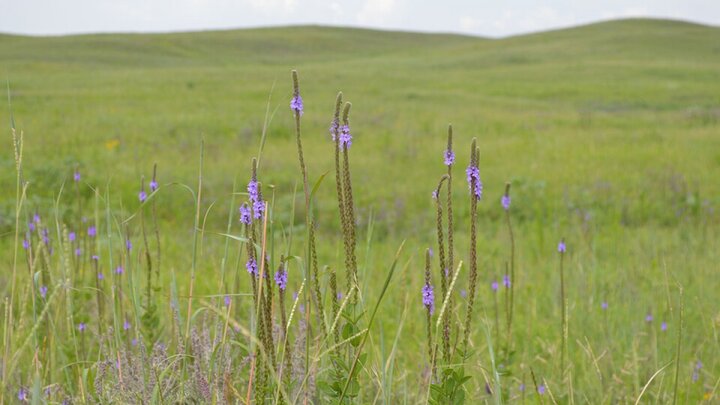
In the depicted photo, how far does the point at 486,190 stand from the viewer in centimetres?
899

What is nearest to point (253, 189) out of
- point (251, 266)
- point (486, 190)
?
point (251, 266)

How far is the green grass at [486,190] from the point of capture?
386 cm

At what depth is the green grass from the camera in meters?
3.86

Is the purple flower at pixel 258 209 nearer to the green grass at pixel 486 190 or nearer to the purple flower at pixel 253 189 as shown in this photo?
the purple flower at pixel 253 189

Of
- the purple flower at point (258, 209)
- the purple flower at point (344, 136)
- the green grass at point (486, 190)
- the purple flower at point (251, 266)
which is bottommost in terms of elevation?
the green grass at point (486, 190)

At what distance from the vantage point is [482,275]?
5605mm

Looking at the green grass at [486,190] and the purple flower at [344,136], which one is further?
the green grass at [486,190]

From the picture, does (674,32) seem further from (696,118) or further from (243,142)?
(243,142)

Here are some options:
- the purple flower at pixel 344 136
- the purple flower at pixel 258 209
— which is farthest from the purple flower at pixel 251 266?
the purple flower at pixel 344 136

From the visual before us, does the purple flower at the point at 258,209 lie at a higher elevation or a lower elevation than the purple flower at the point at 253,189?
lower

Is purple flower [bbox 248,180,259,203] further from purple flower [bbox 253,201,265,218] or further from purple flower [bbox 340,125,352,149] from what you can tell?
purple flower [bbox 340,125,352,149]

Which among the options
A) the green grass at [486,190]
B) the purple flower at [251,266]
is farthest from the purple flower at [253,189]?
the green grass at [486,190]

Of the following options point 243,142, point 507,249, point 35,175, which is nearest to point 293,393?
point 507,249

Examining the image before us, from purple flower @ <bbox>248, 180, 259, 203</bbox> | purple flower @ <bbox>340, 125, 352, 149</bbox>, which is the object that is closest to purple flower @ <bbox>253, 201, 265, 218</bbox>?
purple flower @ <bbox>248, 180, 259, 203</bbox>
